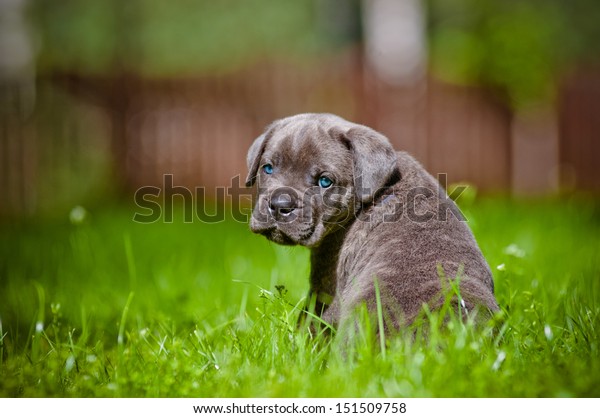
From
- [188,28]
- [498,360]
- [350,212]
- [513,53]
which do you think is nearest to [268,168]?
[350,212]

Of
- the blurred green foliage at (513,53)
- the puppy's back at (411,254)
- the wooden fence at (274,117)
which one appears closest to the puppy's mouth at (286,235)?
the puppy's back at (411,254)

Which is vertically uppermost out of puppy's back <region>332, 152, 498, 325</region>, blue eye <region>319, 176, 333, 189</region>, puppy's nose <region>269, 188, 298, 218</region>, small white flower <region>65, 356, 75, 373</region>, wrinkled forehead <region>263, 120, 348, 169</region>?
wrinkled forehead <region>263, 120, 348, 169</region>

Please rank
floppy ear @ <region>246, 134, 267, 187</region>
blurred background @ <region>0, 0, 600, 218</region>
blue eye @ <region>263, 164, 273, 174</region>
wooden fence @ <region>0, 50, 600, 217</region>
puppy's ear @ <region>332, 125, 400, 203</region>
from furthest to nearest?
1. wooden fence @ <region>0, 50, 600, 217</region>
2. blurred background @ <region>0, 0, 600, 218</region>
3. floppy ear @ <region>246, 134, 267, 187</region>
4. blue eye @ <region>263, 164, 273, 174</region>
5. puppy's ear @ <region>332, 125, 400, 203</region>

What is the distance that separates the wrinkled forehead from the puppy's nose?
0.18 m

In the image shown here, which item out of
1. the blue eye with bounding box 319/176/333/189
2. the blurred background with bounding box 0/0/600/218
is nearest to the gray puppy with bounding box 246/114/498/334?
the blue eye with bounding box 319/176/333/189

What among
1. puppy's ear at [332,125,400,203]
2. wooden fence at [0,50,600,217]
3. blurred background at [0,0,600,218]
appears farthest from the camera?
wooden fence at [0,50,600,217]

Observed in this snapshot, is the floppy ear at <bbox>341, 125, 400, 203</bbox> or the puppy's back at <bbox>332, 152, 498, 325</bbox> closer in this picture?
the puppy's back at <bbox>332, 152, 498, 325</bbox>

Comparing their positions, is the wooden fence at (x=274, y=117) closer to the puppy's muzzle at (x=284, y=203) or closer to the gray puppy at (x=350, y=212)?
the gray puppy at (x=350, y=212)

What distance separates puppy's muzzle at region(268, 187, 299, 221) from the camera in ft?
11.4

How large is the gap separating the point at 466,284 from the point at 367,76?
9.52 metres

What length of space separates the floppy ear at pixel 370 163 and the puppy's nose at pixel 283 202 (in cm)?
35

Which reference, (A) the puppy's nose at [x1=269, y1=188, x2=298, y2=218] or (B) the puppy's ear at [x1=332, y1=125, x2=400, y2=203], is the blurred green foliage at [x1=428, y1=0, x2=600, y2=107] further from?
(A) the puppy's nose at [x1=269, y1=188, x2=298, y2=218]

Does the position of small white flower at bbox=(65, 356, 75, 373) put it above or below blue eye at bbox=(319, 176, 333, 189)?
below

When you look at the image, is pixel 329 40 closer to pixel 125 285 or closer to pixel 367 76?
pixel 367 76
